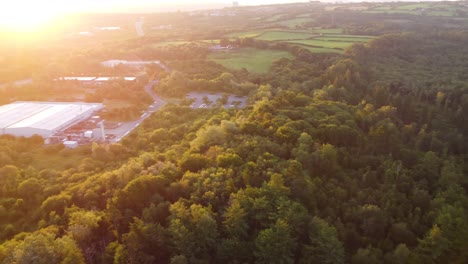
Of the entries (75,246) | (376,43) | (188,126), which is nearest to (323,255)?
(75,246)

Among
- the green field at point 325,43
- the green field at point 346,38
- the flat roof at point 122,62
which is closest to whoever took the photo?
the flat roof at point 122,62

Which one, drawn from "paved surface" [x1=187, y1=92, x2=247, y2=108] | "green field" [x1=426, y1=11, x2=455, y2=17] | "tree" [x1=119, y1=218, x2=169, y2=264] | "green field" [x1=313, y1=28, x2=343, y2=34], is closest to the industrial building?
"paved surface" [x1=187, y1=92, x2=247, y2=108]

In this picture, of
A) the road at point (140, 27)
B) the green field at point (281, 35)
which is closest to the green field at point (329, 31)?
the green field at point (281, 35)

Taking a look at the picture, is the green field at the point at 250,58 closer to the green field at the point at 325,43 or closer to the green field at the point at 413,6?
the green field at the point at 325,43

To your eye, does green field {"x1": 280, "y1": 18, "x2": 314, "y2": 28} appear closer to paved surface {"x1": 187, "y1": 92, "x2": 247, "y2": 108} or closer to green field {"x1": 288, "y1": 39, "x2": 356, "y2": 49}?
green field {"x1": 288, "y1": 39, "x2": 356, "y2": 49}

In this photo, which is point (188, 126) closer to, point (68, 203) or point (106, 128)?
point (106, 128)

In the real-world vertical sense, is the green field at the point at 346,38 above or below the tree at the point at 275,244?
above

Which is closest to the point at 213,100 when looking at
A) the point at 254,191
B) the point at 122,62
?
the point at 254,191

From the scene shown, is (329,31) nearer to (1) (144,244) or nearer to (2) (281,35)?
(2) (281,35)
